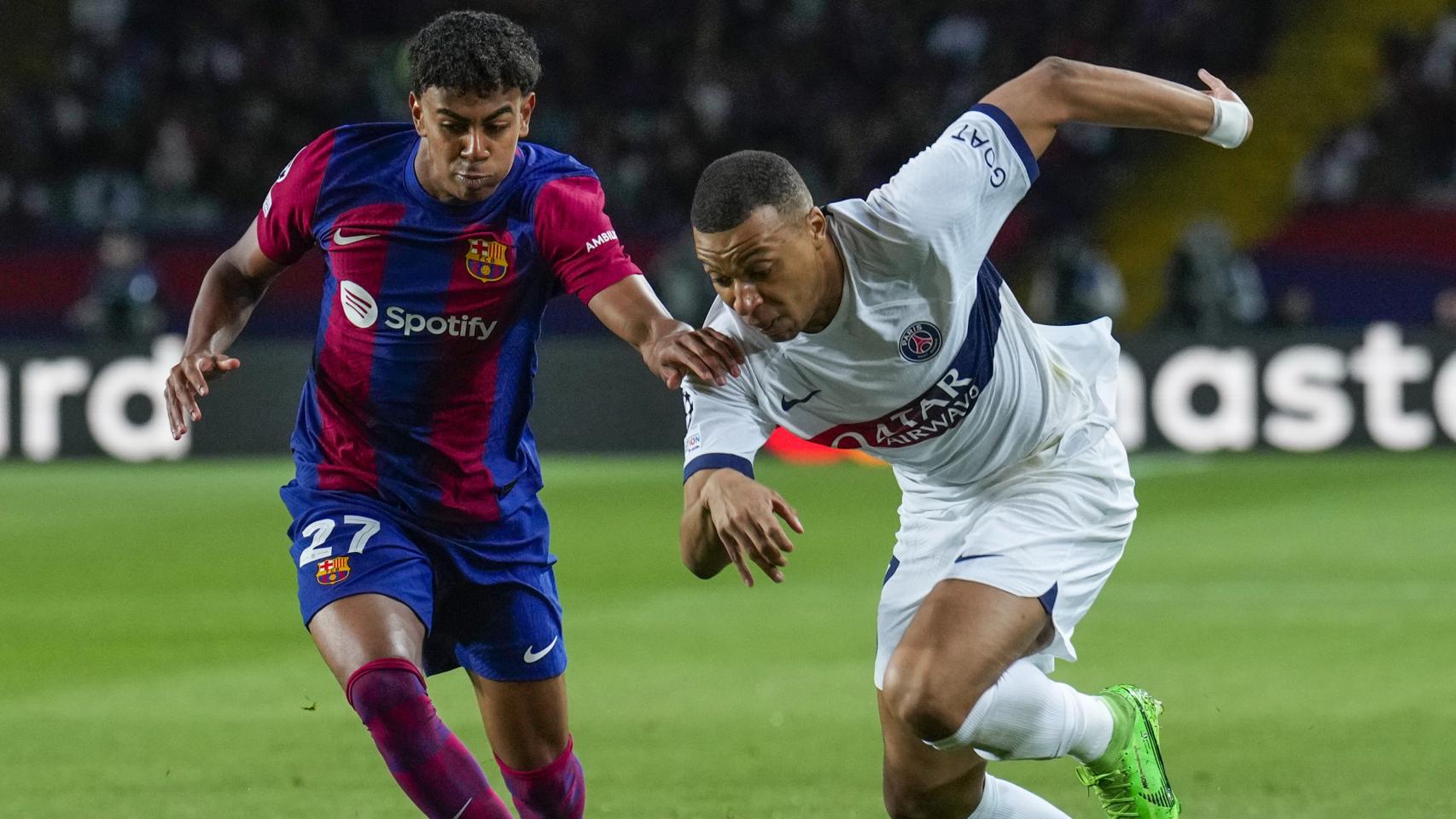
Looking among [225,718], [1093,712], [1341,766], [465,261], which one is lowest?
[225,718]

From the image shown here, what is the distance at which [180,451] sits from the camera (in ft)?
53.2

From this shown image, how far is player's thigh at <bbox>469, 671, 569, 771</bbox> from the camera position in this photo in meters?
4.66

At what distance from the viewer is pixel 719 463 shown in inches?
165

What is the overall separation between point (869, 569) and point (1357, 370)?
6.59 m

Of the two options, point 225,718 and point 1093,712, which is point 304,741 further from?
point 1093,712

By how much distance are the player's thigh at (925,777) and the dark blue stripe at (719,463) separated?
696mm

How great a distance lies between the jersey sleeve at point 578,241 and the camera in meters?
4.34

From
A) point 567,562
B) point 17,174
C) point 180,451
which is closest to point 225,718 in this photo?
point 567,562

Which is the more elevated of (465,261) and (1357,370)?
(465,261)

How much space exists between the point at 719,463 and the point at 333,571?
2.96 ft

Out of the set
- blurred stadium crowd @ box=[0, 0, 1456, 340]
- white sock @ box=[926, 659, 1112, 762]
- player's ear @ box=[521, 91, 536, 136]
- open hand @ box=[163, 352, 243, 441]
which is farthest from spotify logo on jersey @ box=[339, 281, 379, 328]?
blurred stadium crowd @ box=[0, 0, 1456, 340]

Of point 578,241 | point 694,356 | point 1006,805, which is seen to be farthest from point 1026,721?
point 578,241

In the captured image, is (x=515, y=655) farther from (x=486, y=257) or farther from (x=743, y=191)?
(x=743, y=191)

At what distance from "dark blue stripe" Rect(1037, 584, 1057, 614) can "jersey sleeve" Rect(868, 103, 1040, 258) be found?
30.8 inches
